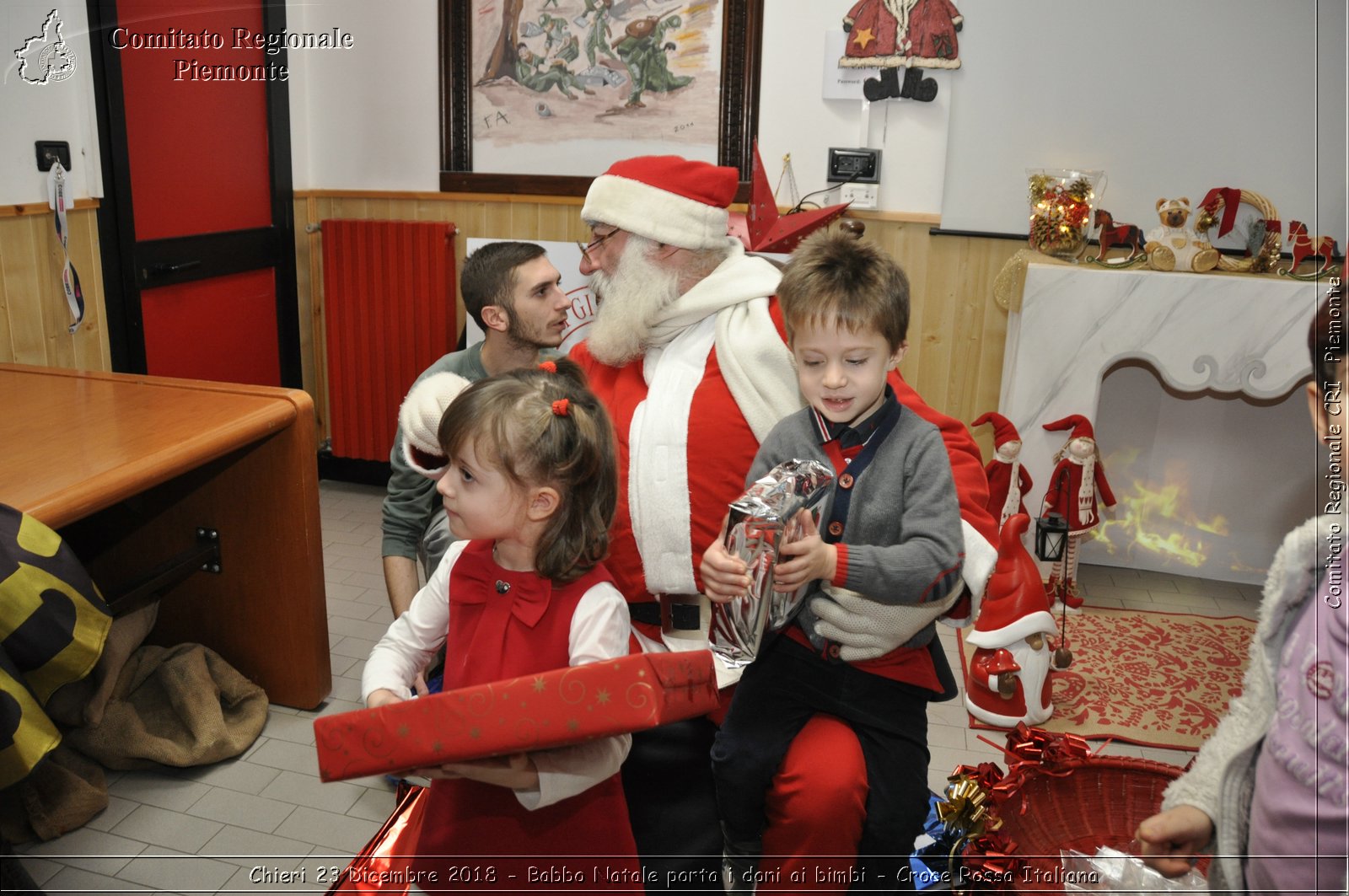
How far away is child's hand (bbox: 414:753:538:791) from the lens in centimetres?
117

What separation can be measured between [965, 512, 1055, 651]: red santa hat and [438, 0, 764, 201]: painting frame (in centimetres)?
164

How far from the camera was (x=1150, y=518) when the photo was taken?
3342 mm

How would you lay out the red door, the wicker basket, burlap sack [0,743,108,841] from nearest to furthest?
the wicker basket
burlap sack [0,743,108,841]
the red door

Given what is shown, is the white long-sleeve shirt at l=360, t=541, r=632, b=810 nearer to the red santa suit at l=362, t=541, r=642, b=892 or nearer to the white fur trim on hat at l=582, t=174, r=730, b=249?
the red santa suit at l=362, t=541, r=642, b=892

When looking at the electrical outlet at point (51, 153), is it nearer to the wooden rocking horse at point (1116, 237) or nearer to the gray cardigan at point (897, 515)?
the gray cardigan at point (897, 515)

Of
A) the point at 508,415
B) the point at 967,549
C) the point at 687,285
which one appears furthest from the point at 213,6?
the point at 967,549

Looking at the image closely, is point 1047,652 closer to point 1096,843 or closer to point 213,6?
point 1096,843

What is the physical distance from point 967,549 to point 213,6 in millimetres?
3298

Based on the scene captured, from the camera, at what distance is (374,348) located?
4039mm

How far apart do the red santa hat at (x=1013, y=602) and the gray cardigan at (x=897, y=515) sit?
1097 millimetres

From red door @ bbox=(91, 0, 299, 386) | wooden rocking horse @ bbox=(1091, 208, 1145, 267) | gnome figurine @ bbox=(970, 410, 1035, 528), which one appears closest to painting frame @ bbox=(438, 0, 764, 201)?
red door @ bbox=(91, 0, 299, 386)

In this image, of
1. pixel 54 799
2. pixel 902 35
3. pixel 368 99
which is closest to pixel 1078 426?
pixel 902 35

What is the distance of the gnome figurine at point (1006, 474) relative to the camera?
113 inches

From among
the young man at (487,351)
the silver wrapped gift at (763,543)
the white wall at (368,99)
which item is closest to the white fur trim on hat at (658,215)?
the young man at (487,351)
